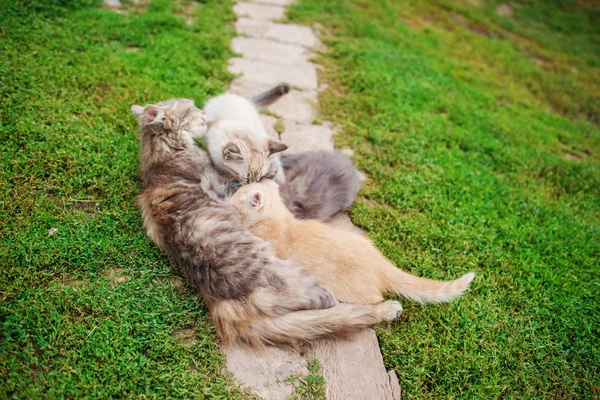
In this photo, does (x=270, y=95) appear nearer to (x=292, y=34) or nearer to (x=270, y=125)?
(x=270, y=125)

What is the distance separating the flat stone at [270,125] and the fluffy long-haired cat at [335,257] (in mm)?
1324

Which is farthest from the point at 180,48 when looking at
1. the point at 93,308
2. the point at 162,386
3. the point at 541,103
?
the point at 541,103

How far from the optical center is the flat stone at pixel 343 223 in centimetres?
368

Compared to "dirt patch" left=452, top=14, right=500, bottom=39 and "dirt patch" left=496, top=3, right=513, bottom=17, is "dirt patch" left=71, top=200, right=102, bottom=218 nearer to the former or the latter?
"dirt patch" left=452, top=14, right=500, bottom=39

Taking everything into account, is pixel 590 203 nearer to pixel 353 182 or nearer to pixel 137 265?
pixel 353 182

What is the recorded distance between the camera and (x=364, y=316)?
2.66 meters

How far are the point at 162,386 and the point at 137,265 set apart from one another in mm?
995

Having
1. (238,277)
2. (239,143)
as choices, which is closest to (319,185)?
(239,143)

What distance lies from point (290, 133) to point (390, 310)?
2.52 meters

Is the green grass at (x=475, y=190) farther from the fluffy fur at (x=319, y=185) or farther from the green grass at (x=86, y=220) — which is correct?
the green grass at (x=86, y=220)

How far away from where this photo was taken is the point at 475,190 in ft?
14.3

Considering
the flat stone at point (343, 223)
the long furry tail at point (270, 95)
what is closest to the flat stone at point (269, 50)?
the long furry tail at point (270, 95)

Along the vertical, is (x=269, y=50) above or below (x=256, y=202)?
above

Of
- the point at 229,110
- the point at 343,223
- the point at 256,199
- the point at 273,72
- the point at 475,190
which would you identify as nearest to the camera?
the point at 256,199
